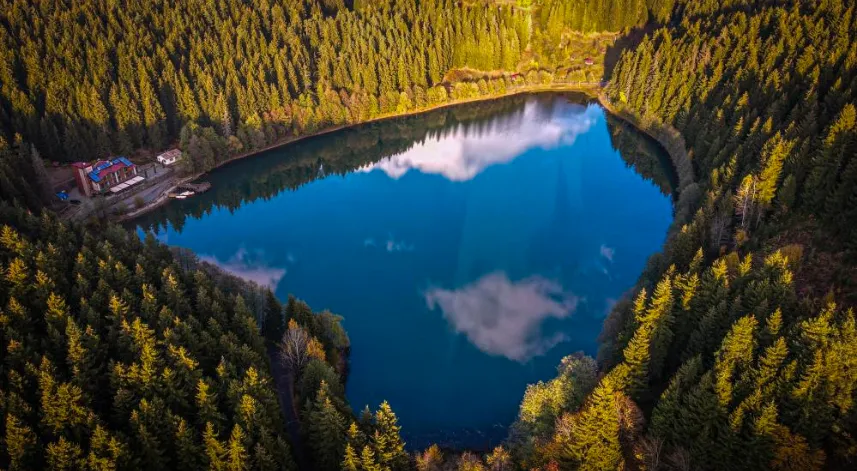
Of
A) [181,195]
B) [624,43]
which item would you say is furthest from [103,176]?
[624,43]

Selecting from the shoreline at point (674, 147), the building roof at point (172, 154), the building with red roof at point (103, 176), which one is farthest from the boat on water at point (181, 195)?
the shoreline at point (674, 147)

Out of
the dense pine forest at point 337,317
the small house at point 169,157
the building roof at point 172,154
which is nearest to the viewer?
the dense pine forest at point 337,317

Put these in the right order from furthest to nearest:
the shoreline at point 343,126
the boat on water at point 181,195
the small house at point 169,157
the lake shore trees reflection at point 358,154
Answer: the small house at point 169,157 → the lake shore trees reflection at point 358,154 → the boat on water at point 181,195 → the shoreline at point 343,126

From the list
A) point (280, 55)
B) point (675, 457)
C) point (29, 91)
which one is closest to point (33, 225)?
point (29, 91)

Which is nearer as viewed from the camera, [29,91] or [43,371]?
[43,371]

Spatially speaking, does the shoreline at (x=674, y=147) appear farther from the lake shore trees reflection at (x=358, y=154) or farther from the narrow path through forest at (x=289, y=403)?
the narrow path through forest at (x=289, y=403)

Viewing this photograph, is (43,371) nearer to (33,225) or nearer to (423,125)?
(33,225)

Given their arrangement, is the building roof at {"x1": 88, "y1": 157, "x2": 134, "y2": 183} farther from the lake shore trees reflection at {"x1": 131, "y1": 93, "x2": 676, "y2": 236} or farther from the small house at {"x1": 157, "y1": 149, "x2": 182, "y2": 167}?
the lake shore trees reflection at {"x1": 131, "y1": 93, "x2": 676, "y2": 236}

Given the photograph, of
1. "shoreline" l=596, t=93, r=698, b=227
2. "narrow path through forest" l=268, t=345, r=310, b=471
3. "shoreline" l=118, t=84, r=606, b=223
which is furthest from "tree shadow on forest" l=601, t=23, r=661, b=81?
"narrow path through forest" l=268, t=345, r=310, b=471
